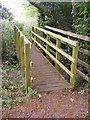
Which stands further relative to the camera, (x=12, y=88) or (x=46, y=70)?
(x=46, y=70)

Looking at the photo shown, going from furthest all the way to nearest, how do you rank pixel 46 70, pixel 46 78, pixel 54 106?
pixel 46 70, pixel 46 78, pixel 54 106

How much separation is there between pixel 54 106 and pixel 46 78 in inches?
46.6

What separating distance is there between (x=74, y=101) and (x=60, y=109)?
0.42 metres

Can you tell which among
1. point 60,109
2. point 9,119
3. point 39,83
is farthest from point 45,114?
point 39,83

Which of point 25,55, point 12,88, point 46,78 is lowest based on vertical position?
point 12,88

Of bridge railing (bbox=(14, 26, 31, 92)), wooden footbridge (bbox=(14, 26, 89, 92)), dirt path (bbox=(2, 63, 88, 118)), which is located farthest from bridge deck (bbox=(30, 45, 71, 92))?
bridge railing (bbox=(14, 26, 31, 92))

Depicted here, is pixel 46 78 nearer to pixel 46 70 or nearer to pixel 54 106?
pixel 46 70

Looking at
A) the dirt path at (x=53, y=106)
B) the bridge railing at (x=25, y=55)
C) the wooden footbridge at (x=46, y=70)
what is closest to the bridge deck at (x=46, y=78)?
the wooden footbridge at (x=46, y=70)

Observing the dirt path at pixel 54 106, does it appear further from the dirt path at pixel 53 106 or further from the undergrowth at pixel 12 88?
the undergrowth at pixel 12 88

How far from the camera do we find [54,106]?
288cm

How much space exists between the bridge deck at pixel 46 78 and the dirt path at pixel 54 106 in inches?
10.3

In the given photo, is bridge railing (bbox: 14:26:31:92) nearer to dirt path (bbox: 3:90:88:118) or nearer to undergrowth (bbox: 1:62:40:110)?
undergrowth (bbox: 1:62:40:110)

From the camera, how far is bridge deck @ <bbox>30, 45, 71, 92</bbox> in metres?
3.58

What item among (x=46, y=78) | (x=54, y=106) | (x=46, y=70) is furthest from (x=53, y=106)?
(x=46, y=70)
